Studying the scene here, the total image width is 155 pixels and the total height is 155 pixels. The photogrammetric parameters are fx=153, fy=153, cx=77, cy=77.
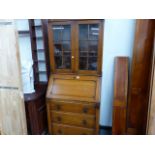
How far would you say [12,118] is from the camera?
83.4 inches

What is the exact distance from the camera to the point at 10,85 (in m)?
1.99

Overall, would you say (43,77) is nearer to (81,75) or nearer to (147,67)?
(81,75)

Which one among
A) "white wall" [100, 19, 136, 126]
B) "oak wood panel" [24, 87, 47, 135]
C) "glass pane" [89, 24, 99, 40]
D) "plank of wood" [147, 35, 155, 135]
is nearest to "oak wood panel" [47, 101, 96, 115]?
"oak wood panel" [24, 87, 47, 135]

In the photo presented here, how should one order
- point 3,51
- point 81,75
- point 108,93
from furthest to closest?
1. point 108,93
2. point 81,75
3. point 3,51

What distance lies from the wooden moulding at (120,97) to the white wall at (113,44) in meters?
0.20

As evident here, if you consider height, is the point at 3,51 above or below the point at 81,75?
above

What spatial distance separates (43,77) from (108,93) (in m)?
1.13

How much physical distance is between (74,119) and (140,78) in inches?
42.2

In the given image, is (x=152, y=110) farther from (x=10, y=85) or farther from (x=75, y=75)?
(x=10, y=85)

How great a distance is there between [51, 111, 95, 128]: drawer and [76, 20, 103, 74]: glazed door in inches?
24.7

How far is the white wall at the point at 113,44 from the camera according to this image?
2.18 m

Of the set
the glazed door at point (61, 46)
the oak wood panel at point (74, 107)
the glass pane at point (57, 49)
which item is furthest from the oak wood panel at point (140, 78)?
the glass pane at point (57, 49)

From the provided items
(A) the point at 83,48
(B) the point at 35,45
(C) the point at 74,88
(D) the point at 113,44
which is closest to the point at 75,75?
(C) the point at 74,88
